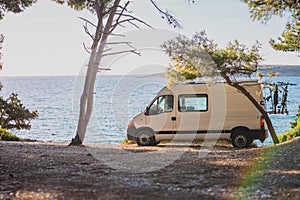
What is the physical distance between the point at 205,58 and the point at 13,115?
11.1m

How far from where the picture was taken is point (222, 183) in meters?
6.90

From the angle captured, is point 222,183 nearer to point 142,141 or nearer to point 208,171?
point 208,171

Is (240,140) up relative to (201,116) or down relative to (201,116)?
down

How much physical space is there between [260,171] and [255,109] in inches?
287

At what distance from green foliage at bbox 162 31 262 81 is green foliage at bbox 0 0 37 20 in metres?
4.94

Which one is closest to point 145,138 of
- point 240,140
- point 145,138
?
point 145,138

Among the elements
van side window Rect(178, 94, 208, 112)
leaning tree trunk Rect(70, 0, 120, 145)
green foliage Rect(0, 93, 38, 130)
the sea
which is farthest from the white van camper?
green foliage Rect(0, 93, 38, 130)

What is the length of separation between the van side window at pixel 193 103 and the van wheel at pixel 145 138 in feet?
4.47

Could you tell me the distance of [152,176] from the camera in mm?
7617

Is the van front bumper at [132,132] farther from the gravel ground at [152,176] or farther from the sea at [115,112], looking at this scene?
the gravel ground at [152,176]

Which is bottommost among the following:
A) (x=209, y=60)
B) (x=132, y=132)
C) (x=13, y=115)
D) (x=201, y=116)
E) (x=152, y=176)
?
(x=152, y=176)

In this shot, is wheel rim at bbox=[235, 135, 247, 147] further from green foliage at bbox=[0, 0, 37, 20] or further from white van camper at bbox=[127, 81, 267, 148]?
green foliage at bbox=[0, 0, 37, 20]

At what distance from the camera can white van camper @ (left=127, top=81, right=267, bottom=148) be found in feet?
48.4

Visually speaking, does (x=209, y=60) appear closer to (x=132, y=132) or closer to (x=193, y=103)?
(x=193, y=103)
